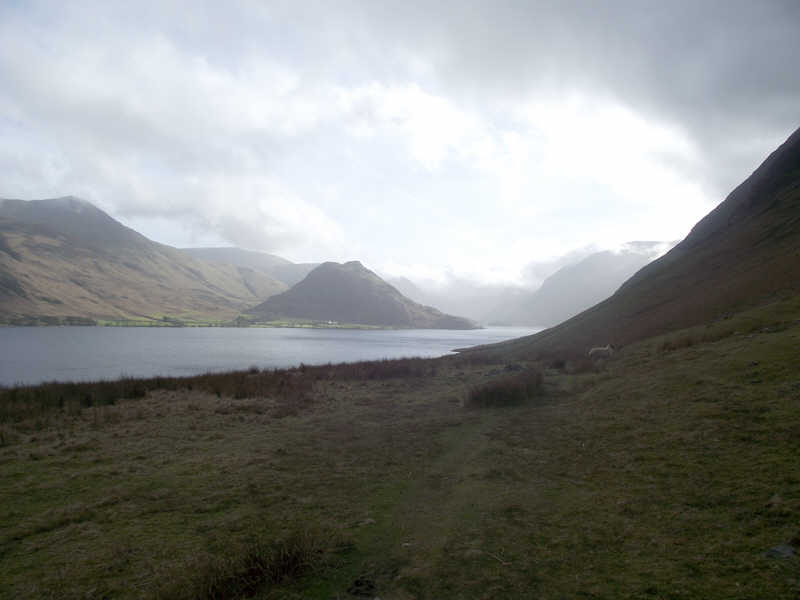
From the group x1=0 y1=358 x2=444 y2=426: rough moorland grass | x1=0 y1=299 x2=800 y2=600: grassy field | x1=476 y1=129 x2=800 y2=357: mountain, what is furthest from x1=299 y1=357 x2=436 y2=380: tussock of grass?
x1=0 y1=299 x2=800 y2=600: grassy field

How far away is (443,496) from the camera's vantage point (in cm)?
824

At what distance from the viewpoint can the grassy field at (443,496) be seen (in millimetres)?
5105

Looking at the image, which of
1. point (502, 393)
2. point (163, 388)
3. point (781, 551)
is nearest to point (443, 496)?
point (781, 551)

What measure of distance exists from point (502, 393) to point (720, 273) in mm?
23592

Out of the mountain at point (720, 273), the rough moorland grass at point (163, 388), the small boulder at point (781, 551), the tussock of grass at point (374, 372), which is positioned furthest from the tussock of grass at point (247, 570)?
the tussock of grass at point (374, 372)

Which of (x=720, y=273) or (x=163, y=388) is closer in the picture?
(x=163, y=388)

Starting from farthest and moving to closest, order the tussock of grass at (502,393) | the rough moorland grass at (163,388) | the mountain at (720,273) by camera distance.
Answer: the mountain at (720,273)
the rough moorland grass at (163,388)
the tussock of grass at (502,393)

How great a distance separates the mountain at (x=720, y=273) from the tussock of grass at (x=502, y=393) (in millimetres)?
11934

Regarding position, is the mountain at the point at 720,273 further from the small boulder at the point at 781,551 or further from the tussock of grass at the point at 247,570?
the tussock of grass at the point at 247,570

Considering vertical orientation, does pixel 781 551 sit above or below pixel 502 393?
below

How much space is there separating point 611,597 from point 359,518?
415 centimetres

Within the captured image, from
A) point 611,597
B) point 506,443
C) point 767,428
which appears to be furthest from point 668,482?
point 506,443

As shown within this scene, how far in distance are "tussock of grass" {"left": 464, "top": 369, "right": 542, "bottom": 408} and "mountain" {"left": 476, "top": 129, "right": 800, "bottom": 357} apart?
11.9 m

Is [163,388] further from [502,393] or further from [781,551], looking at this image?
[781,551]
